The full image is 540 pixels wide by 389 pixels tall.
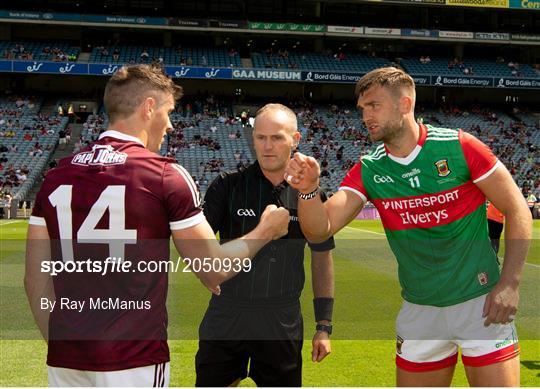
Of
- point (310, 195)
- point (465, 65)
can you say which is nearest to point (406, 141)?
point (310, 195)

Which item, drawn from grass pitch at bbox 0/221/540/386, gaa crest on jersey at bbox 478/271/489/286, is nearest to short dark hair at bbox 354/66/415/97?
gaa crest on jersey at bbox 478/271/489/286

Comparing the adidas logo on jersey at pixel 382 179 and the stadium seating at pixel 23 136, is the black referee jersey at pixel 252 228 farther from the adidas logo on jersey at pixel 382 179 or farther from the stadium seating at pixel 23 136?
the stadium seating at pixel 23 136

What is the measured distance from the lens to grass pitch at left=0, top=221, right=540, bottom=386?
627 cm

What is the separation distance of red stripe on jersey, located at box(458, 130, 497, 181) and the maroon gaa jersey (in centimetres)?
173

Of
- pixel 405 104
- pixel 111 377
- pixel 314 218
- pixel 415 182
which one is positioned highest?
pixel 405 104

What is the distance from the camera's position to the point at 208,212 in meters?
4.00

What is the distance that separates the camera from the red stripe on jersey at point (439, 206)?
12.0 ft

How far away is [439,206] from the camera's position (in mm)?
3664

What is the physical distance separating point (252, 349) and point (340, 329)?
4718 millimetres

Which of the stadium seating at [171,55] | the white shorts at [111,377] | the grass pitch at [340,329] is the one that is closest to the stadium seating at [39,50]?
the stadium seating at [171,55]

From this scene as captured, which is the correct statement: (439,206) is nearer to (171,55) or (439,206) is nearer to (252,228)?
(252,228)

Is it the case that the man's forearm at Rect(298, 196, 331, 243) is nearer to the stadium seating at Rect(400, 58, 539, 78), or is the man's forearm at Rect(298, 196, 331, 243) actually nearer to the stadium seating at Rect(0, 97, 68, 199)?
the stadium seating at Rect(0, 97, 68, 199)

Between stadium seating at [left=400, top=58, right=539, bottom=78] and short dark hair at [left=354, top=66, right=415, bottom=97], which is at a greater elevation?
stadium seating at [left=400, top=58, right=539, bottom=78]

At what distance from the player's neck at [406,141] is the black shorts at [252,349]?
1.29m
